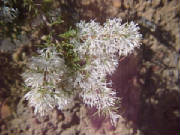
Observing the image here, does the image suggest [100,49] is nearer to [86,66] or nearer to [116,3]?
[86,66]

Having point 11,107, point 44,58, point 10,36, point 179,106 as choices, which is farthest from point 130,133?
point 10,36

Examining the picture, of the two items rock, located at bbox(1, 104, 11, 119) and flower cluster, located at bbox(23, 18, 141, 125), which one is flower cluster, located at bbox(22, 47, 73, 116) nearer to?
flower cluster, located at bbox(23, 18, 141, 125)

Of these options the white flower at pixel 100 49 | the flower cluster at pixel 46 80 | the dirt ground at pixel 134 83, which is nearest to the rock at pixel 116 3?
the dirt ground at pixel 134 83

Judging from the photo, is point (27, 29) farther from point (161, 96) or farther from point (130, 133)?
point (161, 96)

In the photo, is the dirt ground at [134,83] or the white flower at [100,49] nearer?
the white flower at [100,49]

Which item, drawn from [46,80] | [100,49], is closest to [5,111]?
[46,80]

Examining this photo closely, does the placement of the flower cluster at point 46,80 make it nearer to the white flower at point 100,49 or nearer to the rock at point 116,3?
the white flower at point 100,49

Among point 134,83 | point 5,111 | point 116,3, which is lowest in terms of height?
point 5,111
